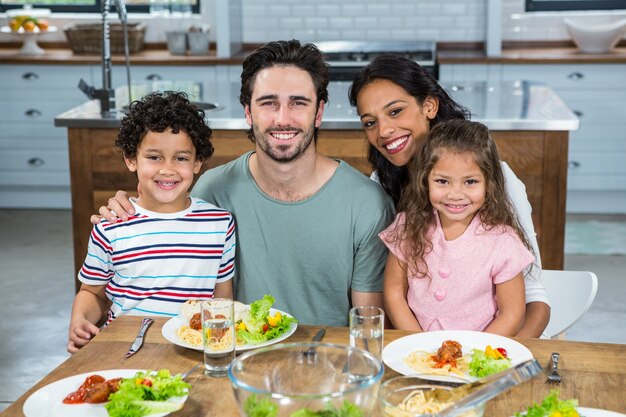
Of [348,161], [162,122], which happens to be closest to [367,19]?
[348,161]

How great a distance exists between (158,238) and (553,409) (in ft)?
3.95

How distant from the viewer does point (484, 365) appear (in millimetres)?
1752

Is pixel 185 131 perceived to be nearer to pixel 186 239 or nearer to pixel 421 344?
pixel 186 239

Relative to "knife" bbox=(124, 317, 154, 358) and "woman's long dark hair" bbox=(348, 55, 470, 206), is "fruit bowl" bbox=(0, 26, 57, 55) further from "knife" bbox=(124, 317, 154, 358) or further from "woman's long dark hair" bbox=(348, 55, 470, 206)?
"knife" bbox=(124, 317, 154, 358)

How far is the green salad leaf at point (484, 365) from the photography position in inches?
68.6

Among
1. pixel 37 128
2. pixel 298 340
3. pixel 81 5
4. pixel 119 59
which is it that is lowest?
pixel 37 128

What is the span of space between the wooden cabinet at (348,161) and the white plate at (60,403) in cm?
209

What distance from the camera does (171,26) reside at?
21.9 ft

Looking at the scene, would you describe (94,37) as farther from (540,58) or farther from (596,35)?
(596,35)

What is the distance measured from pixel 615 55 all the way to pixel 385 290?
3.99m

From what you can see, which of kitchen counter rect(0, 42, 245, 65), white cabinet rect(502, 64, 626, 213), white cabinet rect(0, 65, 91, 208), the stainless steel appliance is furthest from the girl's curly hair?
white cabinet rect(0, 65, 91, 208)

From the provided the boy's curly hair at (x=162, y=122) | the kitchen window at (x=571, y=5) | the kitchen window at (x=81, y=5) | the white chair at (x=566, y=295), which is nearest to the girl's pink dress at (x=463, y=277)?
the white chair at (x=566, y=295)

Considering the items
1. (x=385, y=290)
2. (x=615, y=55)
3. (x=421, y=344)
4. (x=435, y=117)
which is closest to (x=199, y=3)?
(x=615, y=55)

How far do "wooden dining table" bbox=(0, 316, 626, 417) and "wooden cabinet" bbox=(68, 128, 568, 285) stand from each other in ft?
5.79
